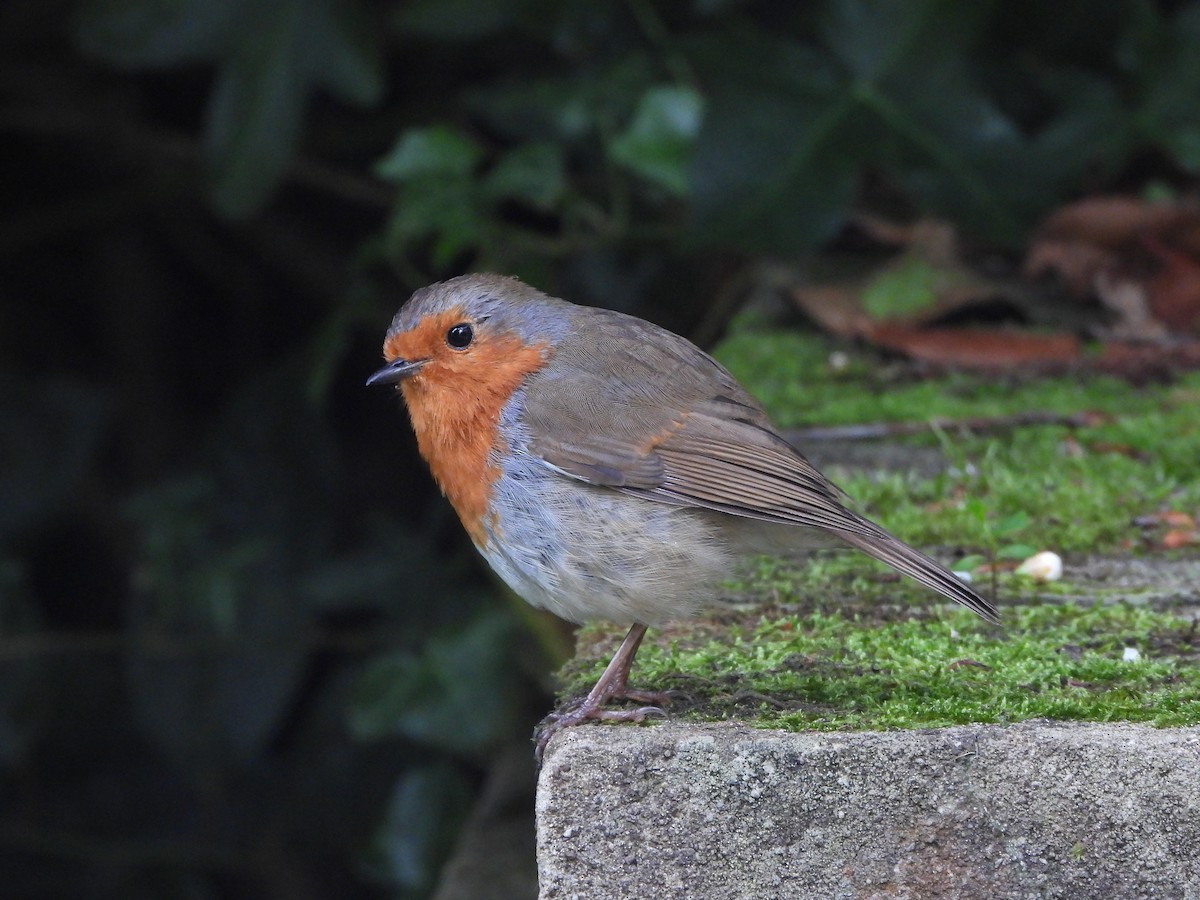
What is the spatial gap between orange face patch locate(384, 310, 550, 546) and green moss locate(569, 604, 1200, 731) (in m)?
0.35

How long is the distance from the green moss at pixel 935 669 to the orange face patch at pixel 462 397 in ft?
1.16

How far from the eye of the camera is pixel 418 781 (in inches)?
147

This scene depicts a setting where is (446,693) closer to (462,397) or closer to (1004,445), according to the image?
(462,397)

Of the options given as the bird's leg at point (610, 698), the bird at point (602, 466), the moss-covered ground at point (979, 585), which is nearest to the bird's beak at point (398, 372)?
the bird at point (602, 466)

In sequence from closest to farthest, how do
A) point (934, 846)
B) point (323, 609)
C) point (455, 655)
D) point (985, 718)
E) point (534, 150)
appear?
point (934, 846) < point (985, 718) < point (455, 655) < point (534, 150) < point (323, 609)

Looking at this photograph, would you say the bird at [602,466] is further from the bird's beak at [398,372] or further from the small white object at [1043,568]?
the small white object at [1043,568]

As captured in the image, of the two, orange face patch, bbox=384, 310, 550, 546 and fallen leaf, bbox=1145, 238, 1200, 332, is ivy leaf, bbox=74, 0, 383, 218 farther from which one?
fallen leaf, bbox=1145, 238, 1200, 332

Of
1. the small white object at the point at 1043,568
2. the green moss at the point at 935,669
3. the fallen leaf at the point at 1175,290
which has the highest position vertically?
the green moss at the point at 935,669

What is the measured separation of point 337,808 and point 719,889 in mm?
2912

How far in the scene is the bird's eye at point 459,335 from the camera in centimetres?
264

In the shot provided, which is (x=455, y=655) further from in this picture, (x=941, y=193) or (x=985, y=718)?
(x=985, y=718)

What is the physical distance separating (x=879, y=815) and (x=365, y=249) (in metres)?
2.73

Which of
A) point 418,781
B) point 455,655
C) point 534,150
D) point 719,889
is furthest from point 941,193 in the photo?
point 719,889

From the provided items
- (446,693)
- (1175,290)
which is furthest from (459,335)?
(1175,290)
